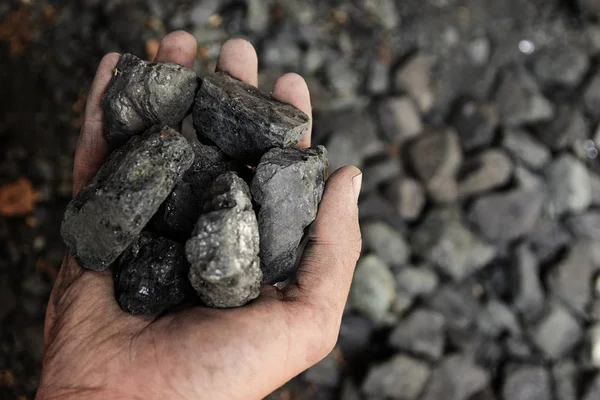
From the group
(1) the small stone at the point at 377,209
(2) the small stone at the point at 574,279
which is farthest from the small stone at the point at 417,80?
(2) the small stone at the point at 574,279

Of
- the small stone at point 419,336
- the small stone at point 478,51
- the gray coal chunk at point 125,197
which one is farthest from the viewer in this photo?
the small stone at point 478,51

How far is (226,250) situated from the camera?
1786 mm

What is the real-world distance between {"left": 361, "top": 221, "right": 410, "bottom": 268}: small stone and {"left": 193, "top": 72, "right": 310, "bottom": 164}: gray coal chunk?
1.28m

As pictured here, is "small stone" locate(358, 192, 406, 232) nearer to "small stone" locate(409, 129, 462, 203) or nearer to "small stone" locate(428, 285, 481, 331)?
"small stone" locate(409, 129, 462, 203)

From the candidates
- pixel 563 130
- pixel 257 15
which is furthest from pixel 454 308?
pixel 257 15

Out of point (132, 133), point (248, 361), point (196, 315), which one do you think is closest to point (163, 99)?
point (132, 133)

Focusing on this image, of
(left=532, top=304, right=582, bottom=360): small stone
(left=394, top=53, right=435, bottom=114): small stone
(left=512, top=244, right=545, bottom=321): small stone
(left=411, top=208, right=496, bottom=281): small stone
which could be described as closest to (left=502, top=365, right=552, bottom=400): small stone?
(left=532, top=304, right=582, bottom=360): small stone

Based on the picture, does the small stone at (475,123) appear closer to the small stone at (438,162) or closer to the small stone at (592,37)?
the small stone at (438,162)

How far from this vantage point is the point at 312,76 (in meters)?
3.57

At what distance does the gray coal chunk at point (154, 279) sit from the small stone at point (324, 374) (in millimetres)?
1385

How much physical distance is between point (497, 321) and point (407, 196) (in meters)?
0.92

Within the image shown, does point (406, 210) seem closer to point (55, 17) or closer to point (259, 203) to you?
point (259, 203)

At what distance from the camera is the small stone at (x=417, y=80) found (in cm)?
364

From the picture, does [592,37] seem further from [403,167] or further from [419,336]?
[419,336]
